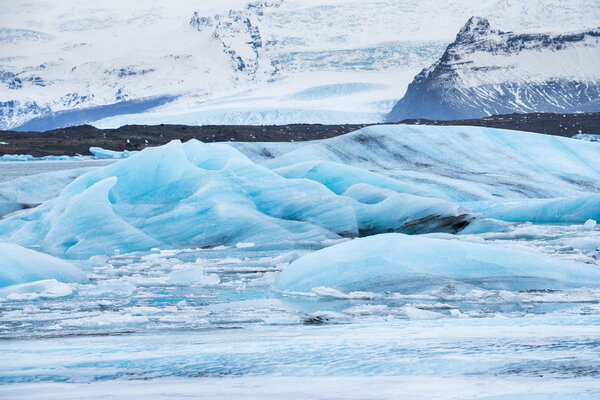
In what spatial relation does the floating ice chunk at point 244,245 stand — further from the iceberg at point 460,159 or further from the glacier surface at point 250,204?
the iceberg at point 460,159

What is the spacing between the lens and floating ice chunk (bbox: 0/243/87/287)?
7.81 metres

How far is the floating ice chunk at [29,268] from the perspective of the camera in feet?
25.6

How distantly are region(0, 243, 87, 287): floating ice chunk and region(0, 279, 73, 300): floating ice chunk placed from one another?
0.17 meters

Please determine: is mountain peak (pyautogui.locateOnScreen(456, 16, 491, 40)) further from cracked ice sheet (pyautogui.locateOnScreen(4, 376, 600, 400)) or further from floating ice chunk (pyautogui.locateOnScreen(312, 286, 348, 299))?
cracked ice sheet (pyautogui.locateOnScreen(4, 376, 600, 400))

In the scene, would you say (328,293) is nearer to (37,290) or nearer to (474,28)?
(37,290)

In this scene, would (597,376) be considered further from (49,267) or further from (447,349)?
(49,267)

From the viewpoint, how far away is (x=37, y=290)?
25.0ft

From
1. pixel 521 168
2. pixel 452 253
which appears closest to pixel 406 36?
pixel 521 168

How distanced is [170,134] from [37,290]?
2875 inches

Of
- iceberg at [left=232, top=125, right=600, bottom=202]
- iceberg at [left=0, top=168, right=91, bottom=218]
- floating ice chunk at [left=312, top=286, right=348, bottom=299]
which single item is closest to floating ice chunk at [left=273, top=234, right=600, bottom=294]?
floating ice chunk at [left=312, top=286, right=348, bottom=299]

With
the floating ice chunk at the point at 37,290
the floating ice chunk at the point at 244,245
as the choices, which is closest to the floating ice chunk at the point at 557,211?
the floating ice chunk at the point at 244,245

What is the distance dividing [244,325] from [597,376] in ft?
9.74

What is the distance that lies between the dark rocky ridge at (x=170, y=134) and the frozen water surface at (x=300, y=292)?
5276cm

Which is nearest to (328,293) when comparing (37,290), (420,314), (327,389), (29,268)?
(420,314)
